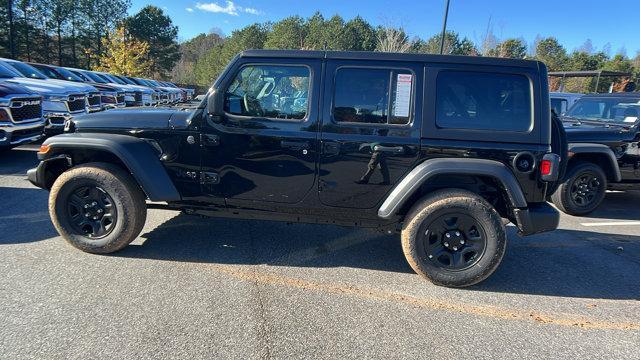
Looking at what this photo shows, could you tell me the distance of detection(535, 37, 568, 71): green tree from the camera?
139 ft

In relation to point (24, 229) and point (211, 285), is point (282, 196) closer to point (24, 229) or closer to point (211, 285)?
point (211, 285)

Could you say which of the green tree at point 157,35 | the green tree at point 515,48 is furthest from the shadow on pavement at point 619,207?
the green tree at point 157,35

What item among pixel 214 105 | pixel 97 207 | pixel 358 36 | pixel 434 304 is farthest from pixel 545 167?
pixel 358 36

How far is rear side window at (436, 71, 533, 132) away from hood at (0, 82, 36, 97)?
24.7 feet

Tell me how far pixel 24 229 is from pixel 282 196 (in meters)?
2.89

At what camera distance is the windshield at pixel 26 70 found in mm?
10469

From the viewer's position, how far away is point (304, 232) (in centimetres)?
470

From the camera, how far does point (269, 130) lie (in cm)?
351

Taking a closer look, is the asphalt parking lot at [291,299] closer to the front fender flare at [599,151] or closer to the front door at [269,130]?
the front door at [269,130]

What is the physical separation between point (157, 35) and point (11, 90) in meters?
45.0

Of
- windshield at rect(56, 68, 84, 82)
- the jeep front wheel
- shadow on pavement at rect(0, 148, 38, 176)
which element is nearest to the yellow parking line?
the jeep front wheel

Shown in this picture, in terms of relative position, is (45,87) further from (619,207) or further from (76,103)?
(619,207)

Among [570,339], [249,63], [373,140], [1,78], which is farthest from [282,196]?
[1,78]

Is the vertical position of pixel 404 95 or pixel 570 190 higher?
pixel 404 95
